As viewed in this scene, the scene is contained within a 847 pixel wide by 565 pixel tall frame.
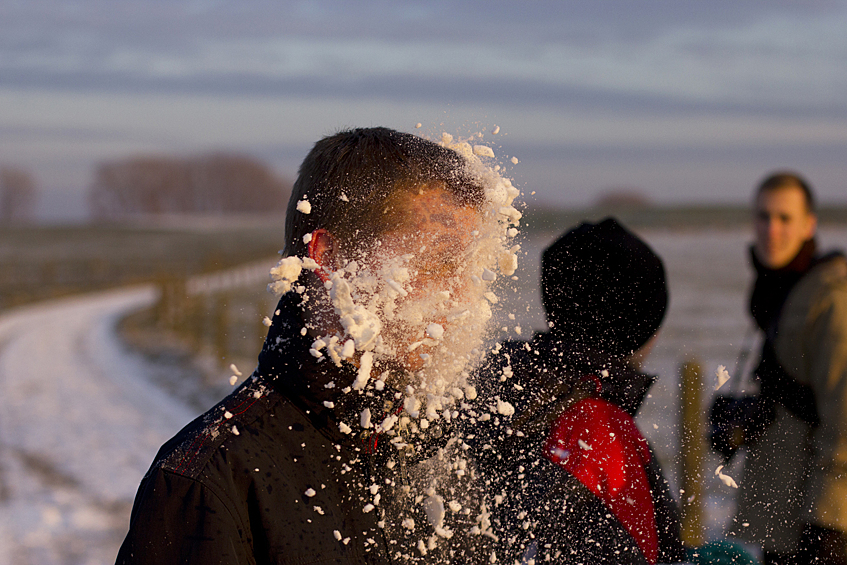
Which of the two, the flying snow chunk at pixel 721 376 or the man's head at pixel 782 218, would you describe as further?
the man's head at pixel 782 218

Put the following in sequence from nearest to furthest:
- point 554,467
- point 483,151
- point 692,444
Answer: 1. point 483,151
2. point 554,467
3. point 692,444

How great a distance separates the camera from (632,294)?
163 cm

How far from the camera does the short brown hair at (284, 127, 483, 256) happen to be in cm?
108

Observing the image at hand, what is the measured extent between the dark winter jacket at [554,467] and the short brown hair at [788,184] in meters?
1.75

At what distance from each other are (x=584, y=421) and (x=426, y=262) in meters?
0.60

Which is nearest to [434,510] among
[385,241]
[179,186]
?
[385,241]

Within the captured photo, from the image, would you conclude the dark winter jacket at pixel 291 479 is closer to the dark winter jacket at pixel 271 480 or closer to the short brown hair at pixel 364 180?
the dark winter jacket at pixel 271 480

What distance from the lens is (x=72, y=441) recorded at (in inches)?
243

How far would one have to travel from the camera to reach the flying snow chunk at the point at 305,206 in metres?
1.10

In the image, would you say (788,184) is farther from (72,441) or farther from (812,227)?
(72,441)

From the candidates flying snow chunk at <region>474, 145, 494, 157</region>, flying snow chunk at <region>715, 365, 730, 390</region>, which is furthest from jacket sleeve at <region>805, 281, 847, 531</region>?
flying snow chunk at <region>474, 145, 494, 157</region>

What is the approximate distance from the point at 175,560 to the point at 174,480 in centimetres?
11

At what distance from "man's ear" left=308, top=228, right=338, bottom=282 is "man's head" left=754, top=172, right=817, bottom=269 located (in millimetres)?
2221

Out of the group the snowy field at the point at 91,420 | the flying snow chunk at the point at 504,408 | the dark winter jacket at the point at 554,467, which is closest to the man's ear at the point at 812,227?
the snowy field at the point at 91,420
